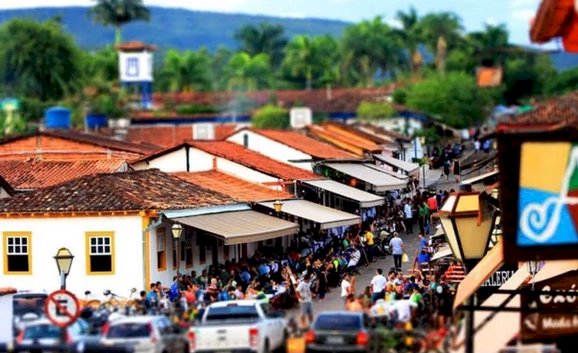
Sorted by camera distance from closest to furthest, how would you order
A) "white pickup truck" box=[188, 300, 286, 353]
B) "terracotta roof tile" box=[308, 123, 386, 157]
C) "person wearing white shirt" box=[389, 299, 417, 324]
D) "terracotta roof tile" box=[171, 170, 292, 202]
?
"white pickup truck" box=[188, 300, 286, 353], "person wearing white shirt" box=[389, 299, 417, 324], "terracotta roof tile" box=[171, 170, 292, 202], "terracotta roof tile" box=[308, 123, 386, 157]

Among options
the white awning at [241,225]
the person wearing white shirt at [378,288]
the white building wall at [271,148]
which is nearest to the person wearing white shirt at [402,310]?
the person wearing white shirt at [378,288]

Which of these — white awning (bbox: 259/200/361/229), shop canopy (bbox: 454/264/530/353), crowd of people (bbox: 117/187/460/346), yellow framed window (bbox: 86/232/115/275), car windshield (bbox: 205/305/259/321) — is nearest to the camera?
shop canopy (bbox: 454/264/530/353)

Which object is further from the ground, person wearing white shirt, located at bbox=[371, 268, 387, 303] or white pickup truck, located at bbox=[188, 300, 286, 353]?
person wearing white shirt, located at bbox=[371, 268, 387, 303]

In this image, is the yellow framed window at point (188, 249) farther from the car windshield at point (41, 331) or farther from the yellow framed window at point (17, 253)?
the car windshield at point (41, 331)

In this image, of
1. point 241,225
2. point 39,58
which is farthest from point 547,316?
point 39,58

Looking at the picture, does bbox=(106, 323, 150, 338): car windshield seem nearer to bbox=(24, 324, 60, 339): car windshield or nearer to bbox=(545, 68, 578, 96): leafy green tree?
bbox=(24, 324, 60, 339): car windshield

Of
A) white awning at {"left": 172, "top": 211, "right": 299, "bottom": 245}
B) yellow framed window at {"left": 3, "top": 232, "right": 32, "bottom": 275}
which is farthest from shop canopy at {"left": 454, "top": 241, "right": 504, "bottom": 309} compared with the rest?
yellow framed window at {"left": 3, "top": 232, "right": 32, "bottom": 275}
